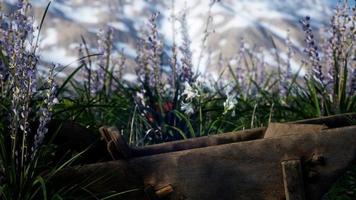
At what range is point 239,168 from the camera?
11.9 feet

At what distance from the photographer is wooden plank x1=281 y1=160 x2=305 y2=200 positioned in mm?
3512

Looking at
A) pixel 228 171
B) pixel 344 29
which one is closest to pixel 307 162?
pixel 228 171

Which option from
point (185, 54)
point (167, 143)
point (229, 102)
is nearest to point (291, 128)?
point (167, 143)

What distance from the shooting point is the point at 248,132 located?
167 inches

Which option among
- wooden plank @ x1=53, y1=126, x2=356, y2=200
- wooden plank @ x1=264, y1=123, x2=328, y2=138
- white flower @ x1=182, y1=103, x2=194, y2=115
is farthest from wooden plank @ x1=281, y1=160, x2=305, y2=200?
white flower @ x1=182, y1=103, x2=194, y2=115

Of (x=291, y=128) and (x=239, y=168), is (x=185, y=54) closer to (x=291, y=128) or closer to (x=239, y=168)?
(x=291, y=128)

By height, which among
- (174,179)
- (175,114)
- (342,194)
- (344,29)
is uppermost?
(344,29)

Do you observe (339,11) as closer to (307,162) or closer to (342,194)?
(342,194)

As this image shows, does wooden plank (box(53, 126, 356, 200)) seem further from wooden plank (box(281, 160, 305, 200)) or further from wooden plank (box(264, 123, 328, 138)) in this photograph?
wooden plank (box(264, 123, 328, 138))

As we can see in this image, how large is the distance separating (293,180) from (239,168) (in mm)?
325

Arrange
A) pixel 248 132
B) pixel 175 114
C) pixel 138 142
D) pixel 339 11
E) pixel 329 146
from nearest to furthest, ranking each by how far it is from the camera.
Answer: pixel 329 146 < pixel 248 132 < pixel 138 142 < pixel 175 114 < pixel 339 11

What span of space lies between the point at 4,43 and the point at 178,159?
2409 millimetres

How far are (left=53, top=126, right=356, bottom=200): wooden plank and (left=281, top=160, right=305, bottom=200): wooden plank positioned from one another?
2.0 inches

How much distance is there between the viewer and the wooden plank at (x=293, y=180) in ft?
11.5
